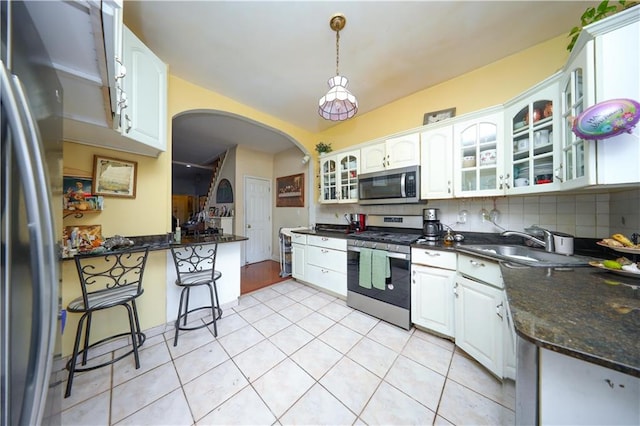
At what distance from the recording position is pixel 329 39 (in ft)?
5.70

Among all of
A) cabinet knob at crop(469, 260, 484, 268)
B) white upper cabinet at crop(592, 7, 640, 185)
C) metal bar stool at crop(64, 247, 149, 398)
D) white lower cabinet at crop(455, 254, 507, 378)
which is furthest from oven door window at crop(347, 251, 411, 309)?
metal bar stool at crop(64, 247, 149, 398)

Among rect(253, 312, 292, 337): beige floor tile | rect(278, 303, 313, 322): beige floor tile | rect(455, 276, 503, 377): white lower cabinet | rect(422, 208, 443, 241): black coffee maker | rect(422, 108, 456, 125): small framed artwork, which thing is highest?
rect(422, 108, 456, 125): small framed artwork

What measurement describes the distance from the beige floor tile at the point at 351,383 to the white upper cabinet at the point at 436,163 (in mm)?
1719

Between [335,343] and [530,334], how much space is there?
5.06 ft

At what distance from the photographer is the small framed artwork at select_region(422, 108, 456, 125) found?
7.35 ft

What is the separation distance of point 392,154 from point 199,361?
274 cm

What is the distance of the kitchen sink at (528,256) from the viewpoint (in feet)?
4.06

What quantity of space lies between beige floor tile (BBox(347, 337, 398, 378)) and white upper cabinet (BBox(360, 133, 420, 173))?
6.10 ft

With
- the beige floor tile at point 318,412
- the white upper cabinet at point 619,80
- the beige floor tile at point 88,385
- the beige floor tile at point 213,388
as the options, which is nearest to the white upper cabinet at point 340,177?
the white upper cabinet at point 619,80

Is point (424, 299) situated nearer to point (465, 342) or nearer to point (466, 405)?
point (465, 342)

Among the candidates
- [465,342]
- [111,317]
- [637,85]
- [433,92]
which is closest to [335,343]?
[465,342]

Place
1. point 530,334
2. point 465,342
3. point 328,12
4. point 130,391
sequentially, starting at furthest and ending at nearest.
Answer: point 465,342, point 328,12, point 130,391, point 530,334

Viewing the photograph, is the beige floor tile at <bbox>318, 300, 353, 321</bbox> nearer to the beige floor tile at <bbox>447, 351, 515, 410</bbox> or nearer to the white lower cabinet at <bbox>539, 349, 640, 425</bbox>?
the beige floor tile at <bbox>447, 351, 515, 410</bbox>

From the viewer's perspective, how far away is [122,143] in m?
1.64
